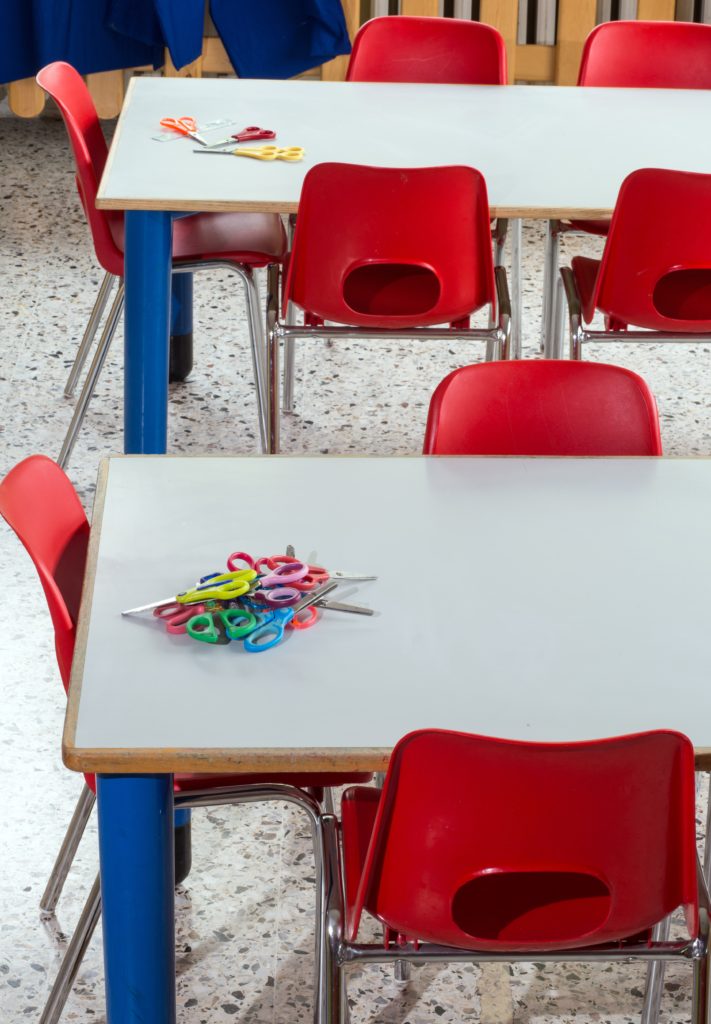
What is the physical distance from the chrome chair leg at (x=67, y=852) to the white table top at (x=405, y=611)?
439mm

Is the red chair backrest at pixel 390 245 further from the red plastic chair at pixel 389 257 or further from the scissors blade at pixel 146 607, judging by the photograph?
the scissors blade at pixel 146 607

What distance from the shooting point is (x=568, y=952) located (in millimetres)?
1576

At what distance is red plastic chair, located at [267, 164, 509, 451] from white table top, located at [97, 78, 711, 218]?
0.08m

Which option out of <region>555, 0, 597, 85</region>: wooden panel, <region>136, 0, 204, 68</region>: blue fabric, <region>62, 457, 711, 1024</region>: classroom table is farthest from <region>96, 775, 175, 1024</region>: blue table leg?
<region>555, 0, 597, 85</region>: wooden panel

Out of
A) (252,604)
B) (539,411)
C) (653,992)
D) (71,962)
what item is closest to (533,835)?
(252,604)

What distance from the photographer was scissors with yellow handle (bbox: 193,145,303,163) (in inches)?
123

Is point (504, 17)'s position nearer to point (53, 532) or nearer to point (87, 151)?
point (87, 151)

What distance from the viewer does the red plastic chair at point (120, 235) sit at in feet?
10.6

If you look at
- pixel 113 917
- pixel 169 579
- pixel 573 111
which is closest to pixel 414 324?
pixel 573 111

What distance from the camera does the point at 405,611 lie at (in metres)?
1.75

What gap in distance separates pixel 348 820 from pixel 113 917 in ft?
1.04

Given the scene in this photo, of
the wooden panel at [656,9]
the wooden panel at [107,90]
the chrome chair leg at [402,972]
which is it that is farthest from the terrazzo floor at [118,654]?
the wooden panel at [656,9]

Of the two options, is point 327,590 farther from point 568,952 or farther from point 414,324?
point 414,324

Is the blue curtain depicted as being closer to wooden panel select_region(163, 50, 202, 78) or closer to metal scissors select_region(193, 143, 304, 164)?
wooden panel select_region(163, 50, 202, 78)
